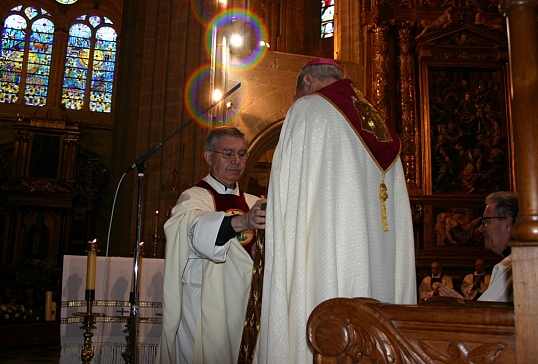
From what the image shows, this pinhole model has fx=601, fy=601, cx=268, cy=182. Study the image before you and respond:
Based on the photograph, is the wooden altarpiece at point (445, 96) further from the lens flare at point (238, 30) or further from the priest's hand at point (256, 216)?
the priest's hand at point (256, 216)

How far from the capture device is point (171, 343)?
3.38 metres

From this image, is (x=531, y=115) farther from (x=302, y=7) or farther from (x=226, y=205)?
(x=302, y=7)

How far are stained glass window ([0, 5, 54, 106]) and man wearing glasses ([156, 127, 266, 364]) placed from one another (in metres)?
18.1

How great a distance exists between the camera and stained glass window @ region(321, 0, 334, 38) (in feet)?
59.3

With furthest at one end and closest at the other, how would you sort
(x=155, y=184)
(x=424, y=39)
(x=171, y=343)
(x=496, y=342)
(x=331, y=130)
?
(x=424, y=39)
(x=155, y=184)
(x=171, y=343)
(x=331, y=130)
(x=496, y=342)

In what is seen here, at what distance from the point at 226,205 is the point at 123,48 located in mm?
14882

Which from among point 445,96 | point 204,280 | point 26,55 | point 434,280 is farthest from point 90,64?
point 204,280

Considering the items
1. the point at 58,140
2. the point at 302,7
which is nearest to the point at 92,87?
the point at 58,140

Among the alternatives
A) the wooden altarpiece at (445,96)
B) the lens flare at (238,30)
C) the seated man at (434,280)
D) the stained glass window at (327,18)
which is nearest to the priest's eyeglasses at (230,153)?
the seated man at (434,280)

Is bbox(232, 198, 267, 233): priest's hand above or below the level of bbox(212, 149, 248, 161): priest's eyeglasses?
below

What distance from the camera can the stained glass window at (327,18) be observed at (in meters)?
18.1

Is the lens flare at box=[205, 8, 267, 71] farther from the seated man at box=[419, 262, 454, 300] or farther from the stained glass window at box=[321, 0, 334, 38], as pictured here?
the stained glass window at box=[321, 0, 334, 38]

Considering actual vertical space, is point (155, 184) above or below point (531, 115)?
above

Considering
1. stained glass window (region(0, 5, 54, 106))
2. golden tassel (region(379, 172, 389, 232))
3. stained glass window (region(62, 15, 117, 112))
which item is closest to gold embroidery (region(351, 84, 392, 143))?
golden tassel (region(379, 172, 389, 232))
